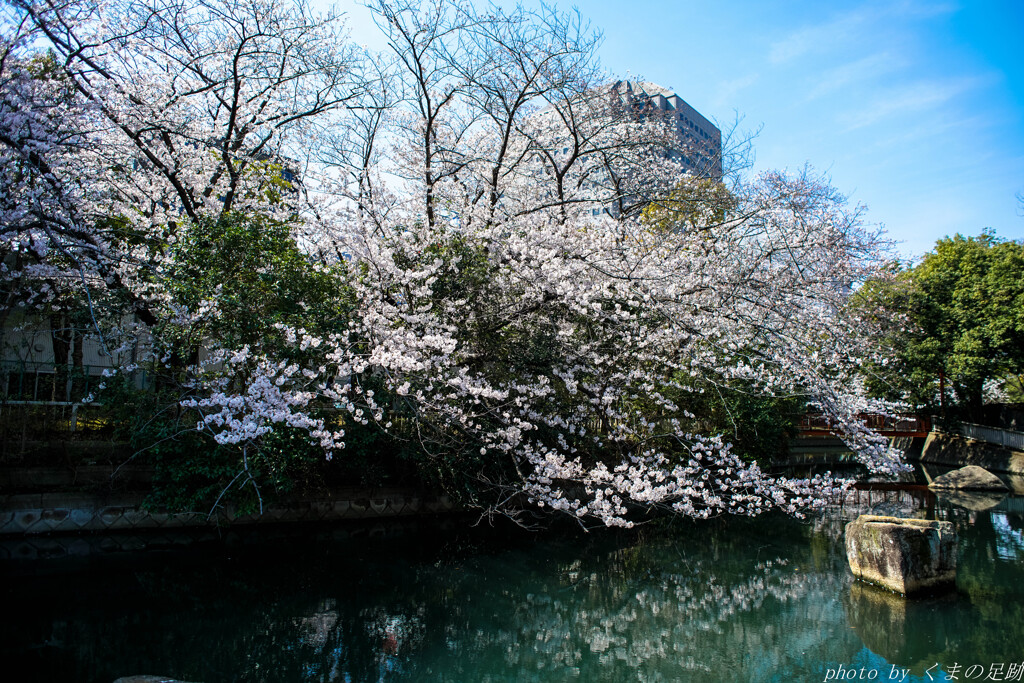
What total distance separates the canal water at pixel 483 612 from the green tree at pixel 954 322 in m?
11.5

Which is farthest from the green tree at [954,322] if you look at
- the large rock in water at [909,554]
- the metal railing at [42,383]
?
the metal railing at [42,383]

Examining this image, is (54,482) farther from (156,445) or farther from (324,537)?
(324,537)

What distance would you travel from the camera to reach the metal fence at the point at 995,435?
20.1 metres

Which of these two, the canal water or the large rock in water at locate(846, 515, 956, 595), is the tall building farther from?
the canal water

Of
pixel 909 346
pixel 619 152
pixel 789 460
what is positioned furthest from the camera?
pixel 909 346

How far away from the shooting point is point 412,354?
7.41 meters

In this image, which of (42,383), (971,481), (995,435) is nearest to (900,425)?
(995,435)

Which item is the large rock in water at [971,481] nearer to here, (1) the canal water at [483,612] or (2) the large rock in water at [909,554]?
(1) the canal water at [483,612]

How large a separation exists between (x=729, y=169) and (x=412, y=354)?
8.42 meters

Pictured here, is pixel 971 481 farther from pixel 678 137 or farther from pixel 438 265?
pixel 438 265

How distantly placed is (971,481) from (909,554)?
39.1 feet

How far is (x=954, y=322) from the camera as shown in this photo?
20.6m

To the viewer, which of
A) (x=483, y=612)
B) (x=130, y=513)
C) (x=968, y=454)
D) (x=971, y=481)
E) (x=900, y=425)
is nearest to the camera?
(x=483, y=612)

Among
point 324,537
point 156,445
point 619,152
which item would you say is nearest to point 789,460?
point 619,152
